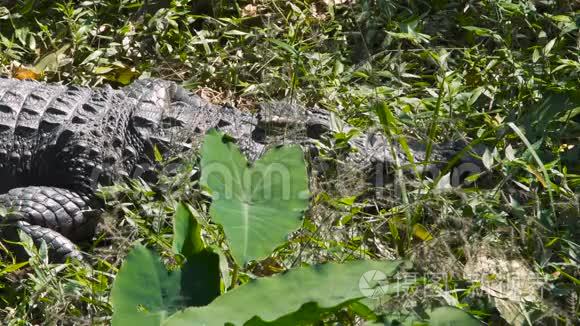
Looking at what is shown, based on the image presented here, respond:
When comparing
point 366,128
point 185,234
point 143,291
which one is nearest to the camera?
point 143,291

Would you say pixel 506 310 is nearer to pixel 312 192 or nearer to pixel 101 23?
pixel 312 192

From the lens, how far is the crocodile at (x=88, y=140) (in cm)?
411

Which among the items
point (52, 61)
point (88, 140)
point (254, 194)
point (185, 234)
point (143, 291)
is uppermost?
point (52, 61)

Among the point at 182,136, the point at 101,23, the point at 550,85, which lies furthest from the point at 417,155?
the point at 101,23

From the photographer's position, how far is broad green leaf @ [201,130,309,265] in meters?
2.81

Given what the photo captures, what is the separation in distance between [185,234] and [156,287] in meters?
0.24

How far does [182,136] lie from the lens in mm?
4020

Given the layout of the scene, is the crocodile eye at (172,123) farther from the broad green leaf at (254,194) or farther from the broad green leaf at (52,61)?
the broad green leaf at (254,194)

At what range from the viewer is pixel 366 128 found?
4184 mm

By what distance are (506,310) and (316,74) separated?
2.00m

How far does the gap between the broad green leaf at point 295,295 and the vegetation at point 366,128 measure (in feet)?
0.06

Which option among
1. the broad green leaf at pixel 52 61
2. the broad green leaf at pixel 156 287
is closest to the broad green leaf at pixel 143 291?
the broad green leaf at pixel 156 287

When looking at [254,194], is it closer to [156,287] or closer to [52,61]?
[156,287]

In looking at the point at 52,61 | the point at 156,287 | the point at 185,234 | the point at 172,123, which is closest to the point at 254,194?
the point at 185,234
